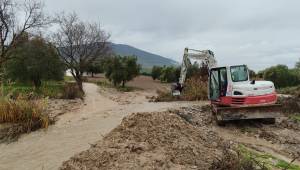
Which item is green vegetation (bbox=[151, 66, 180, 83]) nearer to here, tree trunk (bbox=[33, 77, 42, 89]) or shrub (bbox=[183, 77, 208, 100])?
tree trunk (bbox=[33, 77, 42, 89])

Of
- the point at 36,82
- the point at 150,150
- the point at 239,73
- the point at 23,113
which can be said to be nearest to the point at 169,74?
the point at 36,82

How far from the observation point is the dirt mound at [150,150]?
7066 mm

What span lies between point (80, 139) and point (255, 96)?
6723 mm

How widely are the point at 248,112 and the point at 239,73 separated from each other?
5.71 feet

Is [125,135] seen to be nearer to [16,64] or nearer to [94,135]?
[94,135]

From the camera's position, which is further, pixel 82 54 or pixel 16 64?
pixel 82 54

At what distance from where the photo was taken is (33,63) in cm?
3322

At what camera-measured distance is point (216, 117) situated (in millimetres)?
13836

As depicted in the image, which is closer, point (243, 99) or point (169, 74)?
point (243, 99)

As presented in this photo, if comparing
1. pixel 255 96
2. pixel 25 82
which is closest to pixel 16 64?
pixel 25 82

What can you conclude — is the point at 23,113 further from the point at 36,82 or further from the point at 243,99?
the point at 36,82

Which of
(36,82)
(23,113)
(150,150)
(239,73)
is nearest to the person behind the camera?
(150,150)

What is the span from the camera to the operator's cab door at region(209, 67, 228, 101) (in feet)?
46.8

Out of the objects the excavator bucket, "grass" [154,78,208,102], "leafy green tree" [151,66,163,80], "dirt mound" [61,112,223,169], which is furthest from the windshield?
"leafy green tree" [151,66,163,80]
